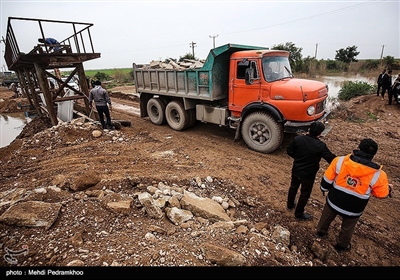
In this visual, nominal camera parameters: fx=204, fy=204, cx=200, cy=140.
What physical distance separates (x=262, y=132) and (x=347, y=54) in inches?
1559

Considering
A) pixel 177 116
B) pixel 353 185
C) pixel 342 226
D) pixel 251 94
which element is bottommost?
pixel 342 226

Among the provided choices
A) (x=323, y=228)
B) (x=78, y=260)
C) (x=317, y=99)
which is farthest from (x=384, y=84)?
(x=78, y=260)

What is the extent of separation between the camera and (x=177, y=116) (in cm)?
725

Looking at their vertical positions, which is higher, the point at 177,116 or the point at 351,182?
the point at 351,182

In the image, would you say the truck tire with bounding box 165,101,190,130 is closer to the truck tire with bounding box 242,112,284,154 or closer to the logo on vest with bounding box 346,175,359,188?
the truck tire with bounding box 242,112,284,154

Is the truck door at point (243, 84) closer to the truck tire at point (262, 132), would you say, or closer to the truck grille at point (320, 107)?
the truck tire at point (262, 132)

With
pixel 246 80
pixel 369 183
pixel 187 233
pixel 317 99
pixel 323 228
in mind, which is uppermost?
pixel 246 80

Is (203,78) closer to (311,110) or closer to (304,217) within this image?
(311,110)

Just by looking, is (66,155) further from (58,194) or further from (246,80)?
(246,80)

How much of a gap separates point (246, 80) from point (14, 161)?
5.99 metres

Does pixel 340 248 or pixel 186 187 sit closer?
pixel 340 248

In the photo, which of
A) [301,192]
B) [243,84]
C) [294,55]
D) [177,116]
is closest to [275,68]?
[243,84]

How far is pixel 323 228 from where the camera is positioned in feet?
8.98
